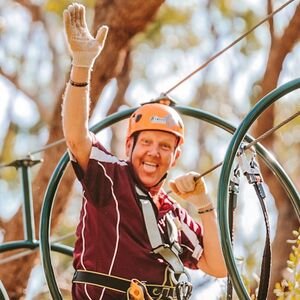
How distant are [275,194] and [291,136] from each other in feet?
17.6

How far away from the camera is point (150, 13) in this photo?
6520 mm

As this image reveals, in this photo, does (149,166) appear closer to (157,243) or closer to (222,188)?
(157,243)

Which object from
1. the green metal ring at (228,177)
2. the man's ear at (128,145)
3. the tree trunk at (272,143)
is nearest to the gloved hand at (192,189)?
the man's ear at (128,145)

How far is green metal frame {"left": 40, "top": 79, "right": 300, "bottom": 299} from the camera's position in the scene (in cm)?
299

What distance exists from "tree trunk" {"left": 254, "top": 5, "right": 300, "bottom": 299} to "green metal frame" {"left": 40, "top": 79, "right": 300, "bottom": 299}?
278cm

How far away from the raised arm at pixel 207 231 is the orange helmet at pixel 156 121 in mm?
231

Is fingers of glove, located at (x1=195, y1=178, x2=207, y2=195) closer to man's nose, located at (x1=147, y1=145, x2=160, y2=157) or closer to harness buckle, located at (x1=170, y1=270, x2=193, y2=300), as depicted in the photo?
man's nose, located at (x1=147, y1=145, x2=160, y2=157)

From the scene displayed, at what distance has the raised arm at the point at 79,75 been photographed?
3502 millimetres

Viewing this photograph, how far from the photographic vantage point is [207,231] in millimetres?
4121

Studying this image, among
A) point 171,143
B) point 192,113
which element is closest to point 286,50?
point 192,113

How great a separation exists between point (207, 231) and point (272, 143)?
430 cm

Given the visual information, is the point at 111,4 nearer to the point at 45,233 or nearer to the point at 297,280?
the point at 45,233

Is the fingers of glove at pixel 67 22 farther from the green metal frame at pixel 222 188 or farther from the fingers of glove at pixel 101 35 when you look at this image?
the green metal frame at pixel 222 188

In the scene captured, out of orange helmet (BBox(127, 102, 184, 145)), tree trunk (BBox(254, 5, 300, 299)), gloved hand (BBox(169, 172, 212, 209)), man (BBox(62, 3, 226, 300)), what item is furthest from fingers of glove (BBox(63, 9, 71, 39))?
tree trunk (BBox(254, 5, 300, 299))
